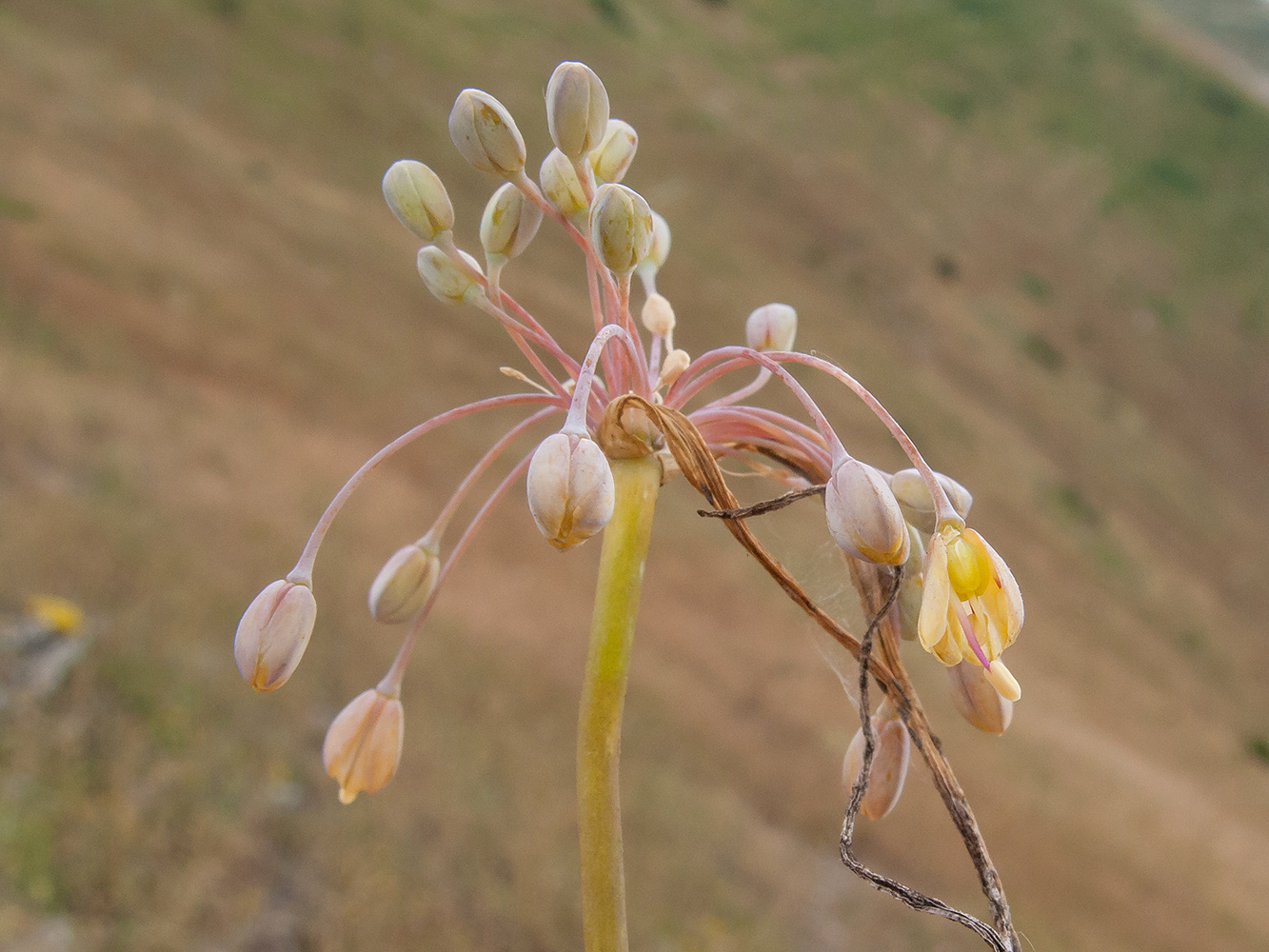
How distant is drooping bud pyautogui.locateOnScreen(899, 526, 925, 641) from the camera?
866 millimetres

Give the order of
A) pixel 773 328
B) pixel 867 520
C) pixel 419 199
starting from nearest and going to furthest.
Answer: pixel 867 520 < pixel 419 199 < pixel 773 328

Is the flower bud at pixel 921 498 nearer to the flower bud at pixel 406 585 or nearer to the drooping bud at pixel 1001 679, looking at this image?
the drooping bud at pixel 1001 679

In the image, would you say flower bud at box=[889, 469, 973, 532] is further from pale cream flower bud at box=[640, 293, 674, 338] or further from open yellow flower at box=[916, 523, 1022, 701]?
pale cream flower bud at box=[640, 293, 674, 338]

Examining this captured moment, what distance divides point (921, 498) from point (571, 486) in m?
0.33

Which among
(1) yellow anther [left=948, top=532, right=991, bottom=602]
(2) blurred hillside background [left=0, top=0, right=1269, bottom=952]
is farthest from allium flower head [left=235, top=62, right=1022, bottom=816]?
(2) blurred hillside background [left=0, top=0, right=1269, bottom=952]

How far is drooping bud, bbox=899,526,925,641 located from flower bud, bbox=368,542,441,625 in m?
0.51

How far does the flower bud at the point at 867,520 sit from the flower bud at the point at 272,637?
0.53 meters

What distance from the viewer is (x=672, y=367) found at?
1.03m

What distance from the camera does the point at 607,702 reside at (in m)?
0.81

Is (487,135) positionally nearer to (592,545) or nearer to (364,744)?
(364,744)

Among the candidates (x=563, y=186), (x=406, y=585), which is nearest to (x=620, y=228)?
(x=563, y=186)

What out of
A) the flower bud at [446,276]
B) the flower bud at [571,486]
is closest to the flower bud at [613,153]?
the flower bud at [446,276]

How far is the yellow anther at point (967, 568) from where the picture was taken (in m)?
0.79

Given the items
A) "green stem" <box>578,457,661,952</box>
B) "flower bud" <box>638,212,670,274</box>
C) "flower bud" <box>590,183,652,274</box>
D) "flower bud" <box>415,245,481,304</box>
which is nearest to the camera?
"green stem" <box>578,457,661,952</box>
